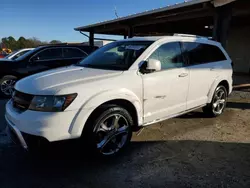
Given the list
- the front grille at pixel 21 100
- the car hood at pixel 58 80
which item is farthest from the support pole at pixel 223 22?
the front grille at pixel 21 100

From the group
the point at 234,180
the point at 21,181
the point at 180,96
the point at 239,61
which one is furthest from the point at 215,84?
the point at 239,61

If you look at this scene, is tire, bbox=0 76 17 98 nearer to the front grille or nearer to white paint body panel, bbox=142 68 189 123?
the front grille

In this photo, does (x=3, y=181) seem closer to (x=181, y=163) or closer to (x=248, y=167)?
(x=181, y=163)

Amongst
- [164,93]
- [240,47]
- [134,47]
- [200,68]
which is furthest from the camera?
[240,47]

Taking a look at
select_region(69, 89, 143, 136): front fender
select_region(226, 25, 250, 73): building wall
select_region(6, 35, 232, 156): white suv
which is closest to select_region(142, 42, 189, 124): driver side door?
select_region(6, 35, 232, 156): white suv

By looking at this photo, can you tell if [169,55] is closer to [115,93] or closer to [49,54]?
[115,93]

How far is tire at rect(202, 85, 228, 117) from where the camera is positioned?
17.0 ft

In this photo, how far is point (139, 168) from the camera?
10.4 ft

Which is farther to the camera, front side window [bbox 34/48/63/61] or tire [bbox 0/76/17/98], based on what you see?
front side window [bbox 34/48/63/61]

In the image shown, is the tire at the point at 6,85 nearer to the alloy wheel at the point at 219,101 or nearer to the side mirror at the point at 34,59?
the side mirror at the point at 34,59

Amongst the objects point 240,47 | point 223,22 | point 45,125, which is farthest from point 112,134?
point 240,47

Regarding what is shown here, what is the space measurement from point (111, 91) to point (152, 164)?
116 centimetres

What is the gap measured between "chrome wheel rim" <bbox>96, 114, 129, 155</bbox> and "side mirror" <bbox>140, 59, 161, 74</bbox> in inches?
32.1

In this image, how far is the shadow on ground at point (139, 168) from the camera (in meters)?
2.85
